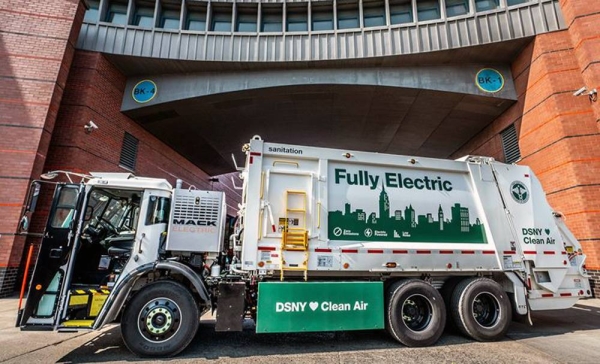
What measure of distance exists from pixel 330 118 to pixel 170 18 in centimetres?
849

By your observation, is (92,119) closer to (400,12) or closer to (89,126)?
(89,126)

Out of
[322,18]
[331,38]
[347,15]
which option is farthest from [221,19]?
[347,15]

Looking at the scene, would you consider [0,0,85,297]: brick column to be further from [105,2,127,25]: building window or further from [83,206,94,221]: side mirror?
[83,206,94,221]: side mirror

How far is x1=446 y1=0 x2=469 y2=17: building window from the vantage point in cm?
1203

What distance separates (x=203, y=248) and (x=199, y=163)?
15669 millimetres

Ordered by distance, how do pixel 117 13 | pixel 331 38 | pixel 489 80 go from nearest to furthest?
1. pixel 489 80
2. pixel 331 38
3. pixel 117 13

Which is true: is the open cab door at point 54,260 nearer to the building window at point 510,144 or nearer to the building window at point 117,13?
the building window at point 117,13

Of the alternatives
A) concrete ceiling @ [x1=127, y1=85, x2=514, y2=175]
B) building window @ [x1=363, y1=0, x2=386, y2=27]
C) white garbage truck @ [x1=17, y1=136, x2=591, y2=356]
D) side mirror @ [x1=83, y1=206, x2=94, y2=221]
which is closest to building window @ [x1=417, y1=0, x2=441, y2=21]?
building window @ [x1=363, y1=0, x2=386, y2=27]

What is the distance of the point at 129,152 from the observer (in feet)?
42.9

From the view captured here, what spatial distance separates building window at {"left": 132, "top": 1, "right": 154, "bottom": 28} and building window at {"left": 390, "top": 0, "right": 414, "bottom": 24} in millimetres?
10440

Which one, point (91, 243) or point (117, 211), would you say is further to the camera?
point (117, 211)

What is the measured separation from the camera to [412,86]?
11789mm

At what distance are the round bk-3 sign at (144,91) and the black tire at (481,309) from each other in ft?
42.5

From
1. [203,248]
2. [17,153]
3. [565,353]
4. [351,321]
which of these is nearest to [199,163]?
[17,153]
